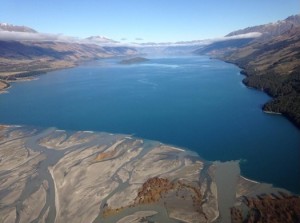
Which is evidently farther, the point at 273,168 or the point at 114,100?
the point at 114,100

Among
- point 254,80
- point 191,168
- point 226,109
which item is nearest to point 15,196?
point 191,168

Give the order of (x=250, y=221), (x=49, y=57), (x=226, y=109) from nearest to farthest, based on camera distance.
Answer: (x=250, y=221) → (x=226, y=109) → (x=49, y=57)

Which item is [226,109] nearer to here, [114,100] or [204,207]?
[114,100]

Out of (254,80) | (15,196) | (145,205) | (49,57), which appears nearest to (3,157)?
(15,196)

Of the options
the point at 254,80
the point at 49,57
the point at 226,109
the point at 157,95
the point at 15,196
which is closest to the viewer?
the point at 15,196

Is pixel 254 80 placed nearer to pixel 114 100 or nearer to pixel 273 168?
pixel 114 100

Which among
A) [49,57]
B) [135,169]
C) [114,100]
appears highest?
[135,169]

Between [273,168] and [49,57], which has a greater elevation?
[273,168]
